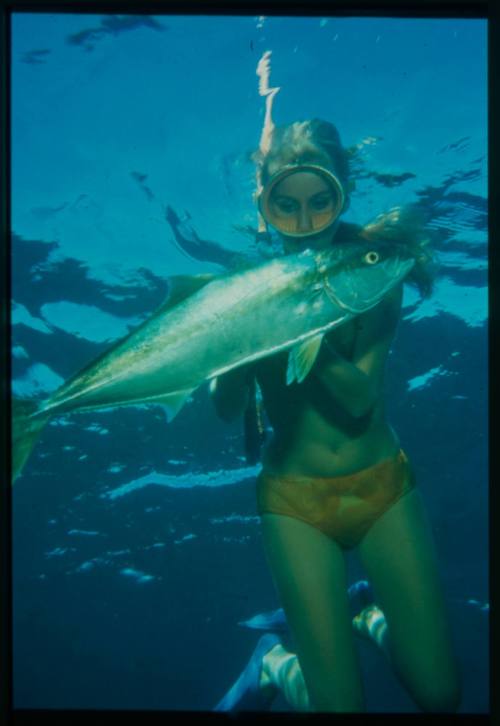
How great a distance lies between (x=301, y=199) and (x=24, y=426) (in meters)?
2.43

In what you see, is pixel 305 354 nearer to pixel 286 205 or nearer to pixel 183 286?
pixel 183 286

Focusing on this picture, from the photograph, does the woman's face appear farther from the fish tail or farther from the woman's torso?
the fish tail

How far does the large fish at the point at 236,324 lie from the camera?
2.85m

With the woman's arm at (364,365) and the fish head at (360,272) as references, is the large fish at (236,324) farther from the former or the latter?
the woman's arm at (364,365)

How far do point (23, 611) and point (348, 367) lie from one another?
83.5ft

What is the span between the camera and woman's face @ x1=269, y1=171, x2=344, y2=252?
12.6 ft

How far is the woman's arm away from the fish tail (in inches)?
68.3

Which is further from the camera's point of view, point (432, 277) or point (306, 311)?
point (432, 277)

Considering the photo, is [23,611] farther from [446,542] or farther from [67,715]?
[67,715]

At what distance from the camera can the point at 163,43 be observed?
6.69 metres

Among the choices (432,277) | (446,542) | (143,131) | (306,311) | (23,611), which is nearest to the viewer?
(306,311)

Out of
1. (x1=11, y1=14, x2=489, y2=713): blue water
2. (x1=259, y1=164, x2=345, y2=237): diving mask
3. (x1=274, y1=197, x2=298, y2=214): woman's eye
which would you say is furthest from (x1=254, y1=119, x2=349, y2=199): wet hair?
(x1=11, y1=14, x2=489, y2=713): blue water
